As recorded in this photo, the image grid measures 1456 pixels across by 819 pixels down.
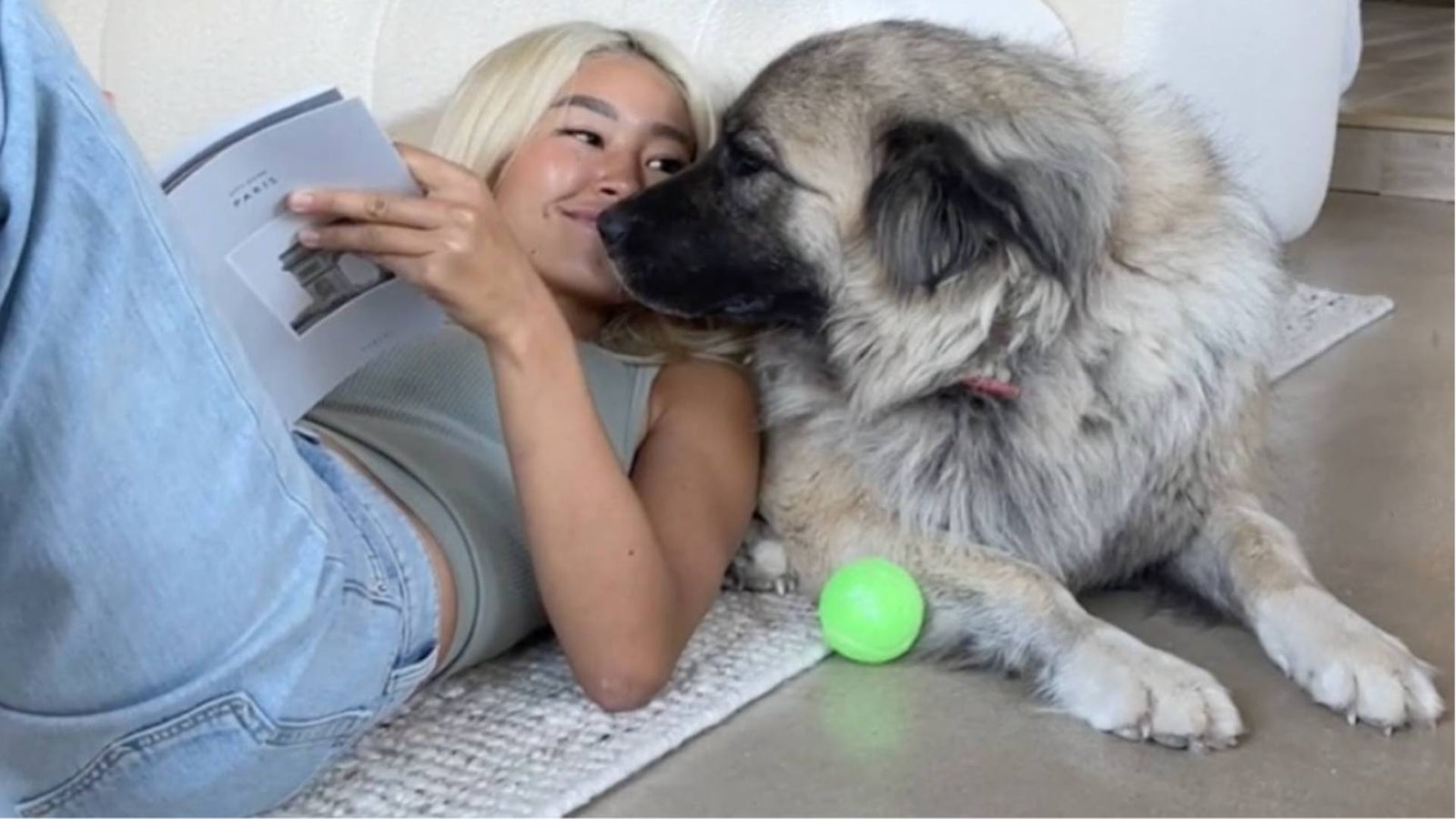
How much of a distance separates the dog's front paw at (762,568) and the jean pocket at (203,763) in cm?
59

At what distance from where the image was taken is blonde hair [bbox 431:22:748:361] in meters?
1.74

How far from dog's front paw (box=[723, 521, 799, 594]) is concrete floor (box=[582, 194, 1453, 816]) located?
17 centimetres

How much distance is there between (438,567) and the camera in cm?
137

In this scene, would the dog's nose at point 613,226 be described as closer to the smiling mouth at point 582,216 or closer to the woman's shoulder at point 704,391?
the smiling mouth at point 582,216

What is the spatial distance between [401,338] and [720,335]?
0.51m

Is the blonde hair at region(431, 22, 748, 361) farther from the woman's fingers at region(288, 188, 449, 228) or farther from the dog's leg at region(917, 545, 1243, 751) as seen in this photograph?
the woman's fingers at region(288, 188, 449, 228)

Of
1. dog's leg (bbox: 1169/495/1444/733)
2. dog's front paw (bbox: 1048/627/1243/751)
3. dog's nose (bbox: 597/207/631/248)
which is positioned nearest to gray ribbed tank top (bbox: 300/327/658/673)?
dog's nose (bbox: 597/207/631/248)

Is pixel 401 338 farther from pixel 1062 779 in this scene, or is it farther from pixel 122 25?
pixel 122 25

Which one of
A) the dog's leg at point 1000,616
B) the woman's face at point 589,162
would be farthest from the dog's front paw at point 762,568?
the woman's face at point 589,162

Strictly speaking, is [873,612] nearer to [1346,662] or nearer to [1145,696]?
[1145,696]

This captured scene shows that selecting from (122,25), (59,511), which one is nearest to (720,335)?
(59,511)

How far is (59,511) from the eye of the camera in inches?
39.2

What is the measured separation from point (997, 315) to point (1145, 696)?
37 centimetres

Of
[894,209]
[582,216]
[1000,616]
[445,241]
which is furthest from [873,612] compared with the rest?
[445,241]
